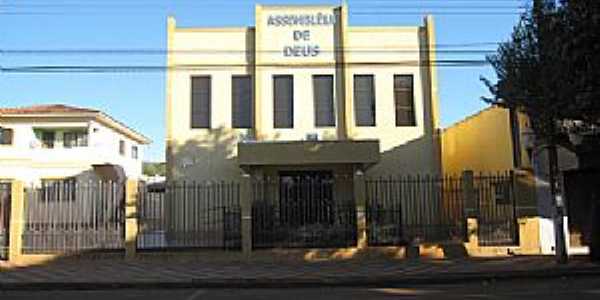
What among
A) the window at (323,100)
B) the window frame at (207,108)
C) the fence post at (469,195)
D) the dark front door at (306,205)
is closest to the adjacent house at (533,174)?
the fence post at (469,195)

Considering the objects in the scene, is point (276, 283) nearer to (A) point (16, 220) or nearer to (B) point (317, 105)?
(A) point (16, 220)

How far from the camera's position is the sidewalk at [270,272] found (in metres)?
15.5

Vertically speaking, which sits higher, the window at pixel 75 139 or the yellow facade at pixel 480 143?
the window at pixel 75 139

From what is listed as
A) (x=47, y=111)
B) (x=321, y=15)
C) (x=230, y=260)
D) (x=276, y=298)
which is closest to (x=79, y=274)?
(x=230, y=260)

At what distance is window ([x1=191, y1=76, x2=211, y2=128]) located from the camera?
2742 centimetres

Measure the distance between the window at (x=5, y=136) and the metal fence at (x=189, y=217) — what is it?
18.4m

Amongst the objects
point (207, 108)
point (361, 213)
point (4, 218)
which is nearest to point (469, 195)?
point (361, 213)

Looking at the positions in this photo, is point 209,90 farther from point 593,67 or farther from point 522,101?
point 593,67

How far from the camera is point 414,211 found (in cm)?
2250

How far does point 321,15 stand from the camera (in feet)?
92.6

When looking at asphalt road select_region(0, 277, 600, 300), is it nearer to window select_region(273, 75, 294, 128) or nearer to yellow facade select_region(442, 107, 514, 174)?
yellow facade select_region(442, 107, 514, 174)

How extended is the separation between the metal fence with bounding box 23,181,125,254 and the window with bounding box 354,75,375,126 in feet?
34.1

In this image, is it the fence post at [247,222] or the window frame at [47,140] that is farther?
A: the window frame at [47,140]

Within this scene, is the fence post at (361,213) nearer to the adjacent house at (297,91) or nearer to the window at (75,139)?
the adjacent house at (297,91)
